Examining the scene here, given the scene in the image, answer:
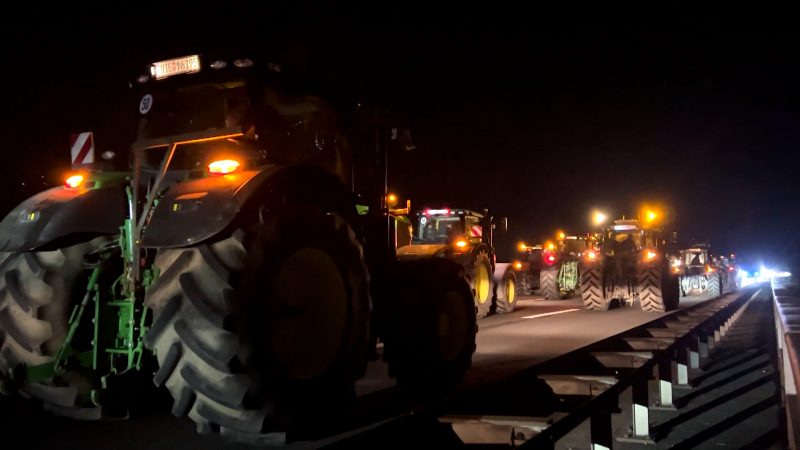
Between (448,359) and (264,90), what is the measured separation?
11.0ft

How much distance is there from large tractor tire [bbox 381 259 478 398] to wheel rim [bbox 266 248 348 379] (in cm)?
107

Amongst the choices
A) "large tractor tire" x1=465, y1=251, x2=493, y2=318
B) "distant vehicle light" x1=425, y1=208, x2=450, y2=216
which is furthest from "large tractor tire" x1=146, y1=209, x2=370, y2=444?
"distant vehicle light" x1=425, y1=208, x2=450, y2=216

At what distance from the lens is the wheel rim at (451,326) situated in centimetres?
711

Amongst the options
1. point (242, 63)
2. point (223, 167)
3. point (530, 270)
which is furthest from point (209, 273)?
point (530, 270)

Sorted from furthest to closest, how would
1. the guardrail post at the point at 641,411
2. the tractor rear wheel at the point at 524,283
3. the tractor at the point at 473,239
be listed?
1. the tractor rear wheel at the point at 524,283
2. the tractor at the point at 473,239
3. the guardrail post at the point at 641,411

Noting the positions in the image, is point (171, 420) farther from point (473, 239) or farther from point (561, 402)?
point (473, 239)

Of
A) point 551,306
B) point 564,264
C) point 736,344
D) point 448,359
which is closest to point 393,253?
point 448,359

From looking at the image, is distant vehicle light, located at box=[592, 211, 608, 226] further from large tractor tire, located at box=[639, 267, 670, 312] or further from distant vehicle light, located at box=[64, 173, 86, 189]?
distant vehicle light, located at box=[64, 173, 86, 189]

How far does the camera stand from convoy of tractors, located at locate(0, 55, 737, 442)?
4.62 metres

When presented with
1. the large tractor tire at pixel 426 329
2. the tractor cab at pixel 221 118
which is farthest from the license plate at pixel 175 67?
the large tractor tire at pixel 426 329

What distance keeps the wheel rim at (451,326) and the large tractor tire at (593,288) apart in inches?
557

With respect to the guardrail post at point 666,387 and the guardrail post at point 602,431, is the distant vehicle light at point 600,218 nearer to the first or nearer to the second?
the guardrail post at point 666,387

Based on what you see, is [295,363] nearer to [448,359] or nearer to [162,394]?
[162,394]

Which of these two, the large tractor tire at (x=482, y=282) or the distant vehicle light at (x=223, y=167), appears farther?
the large tractor tire at (x=482, y=282)
